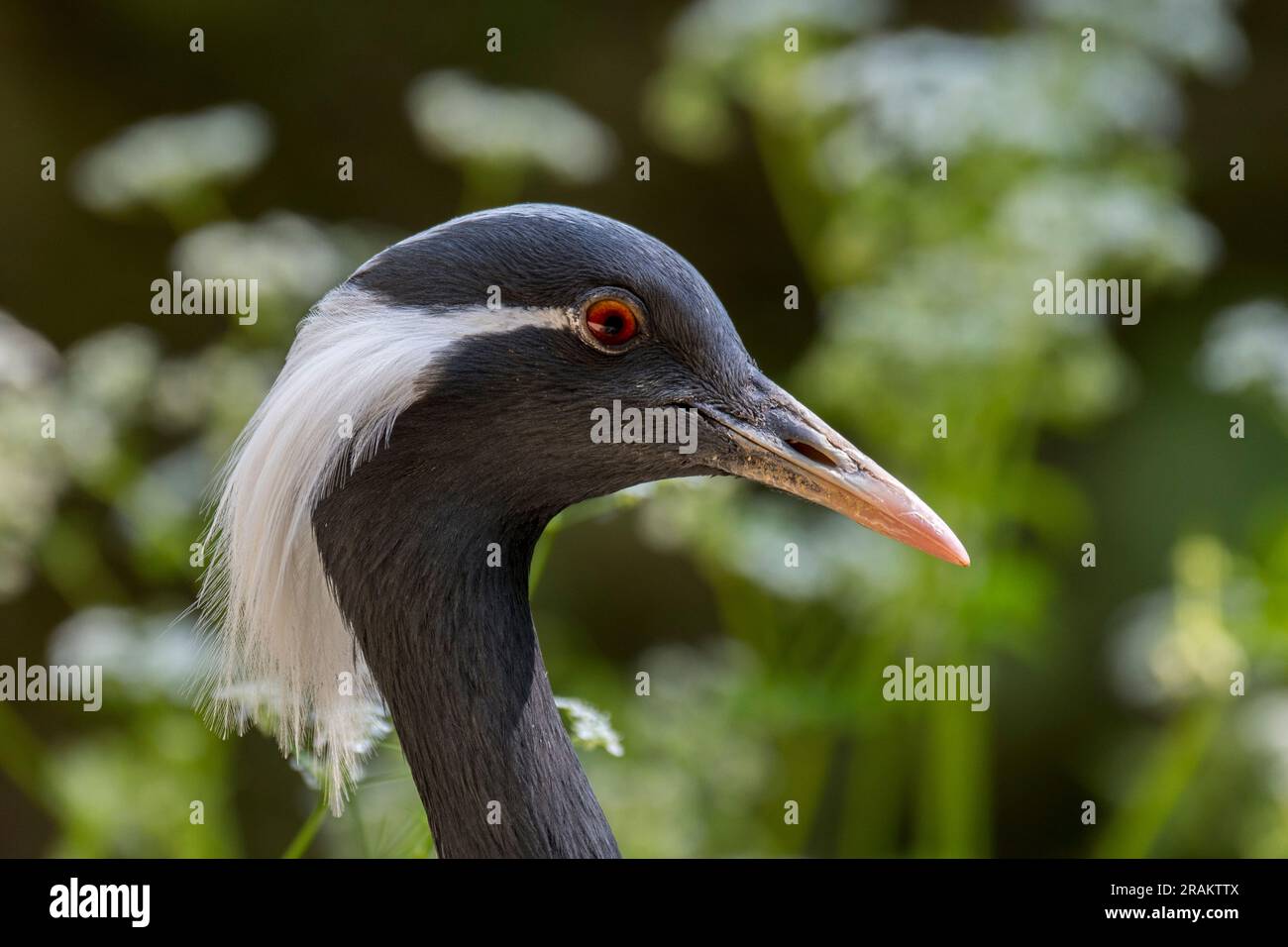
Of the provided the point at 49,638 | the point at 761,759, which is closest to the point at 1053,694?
the point at 761,759

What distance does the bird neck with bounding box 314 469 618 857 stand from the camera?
226 cm

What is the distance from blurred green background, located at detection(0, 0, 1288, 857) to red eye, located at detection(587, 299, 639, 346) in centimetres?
48

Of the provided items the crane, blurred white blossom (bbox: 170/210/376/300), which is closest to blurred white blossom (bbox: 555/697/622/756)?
the crane

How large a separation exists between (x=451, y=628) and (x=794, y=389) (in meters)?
3.18

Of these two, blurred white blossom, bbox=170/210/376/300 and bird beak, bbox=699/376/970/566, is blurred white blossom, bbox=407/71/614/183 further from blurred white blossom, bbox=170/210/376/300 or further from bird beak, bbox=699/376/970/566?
bird beak, bbox=699/376/970/566

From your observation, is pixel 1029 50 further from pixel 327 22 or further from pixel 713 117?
pixel 327 22

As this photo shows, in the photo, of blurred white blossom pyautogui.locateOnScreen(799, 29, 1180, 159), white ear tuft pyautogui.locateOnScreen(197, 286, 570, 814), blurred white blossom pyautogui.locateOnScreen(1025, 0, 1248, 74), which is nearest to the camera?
white ear tuft pyautogui.locateOnScreen(197, 286, 570, 814)

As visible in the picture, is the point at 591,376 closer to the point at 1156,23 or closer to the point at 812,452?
the point at 812,452

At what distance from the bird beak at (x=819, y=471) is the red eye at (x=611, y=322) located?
0.19 metres

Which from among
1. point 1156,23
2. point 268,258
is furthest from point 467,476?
point 1156,23

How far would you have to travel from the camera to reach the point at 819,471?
2383 mm

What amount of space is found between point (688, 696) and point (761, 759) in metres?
0.37

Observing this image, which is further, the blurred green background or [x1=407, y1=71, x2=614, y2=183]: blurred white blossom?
[x1=407, y1=71, x2=614, y2=183]: blurred white blossom

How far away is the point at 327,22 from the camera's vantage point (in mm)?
6367
